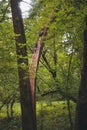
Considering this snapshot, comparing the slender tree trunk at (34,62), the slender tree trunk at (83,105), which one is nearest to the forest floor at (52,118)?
the slender tree trunk at (34,62)

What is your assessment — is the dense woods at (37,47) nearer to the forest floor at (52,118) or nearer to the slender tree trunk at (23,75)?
the slender tree trunk at (23,75)

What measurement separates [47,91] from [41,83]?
496 millimetres

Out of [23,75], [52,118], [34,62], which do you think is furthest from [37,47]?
[52,118]

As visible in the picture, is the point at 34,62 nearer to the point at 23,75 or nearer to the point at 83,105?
the point at 23,75

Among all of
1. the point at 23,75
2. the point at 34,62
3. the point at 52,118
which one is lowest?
the point at 52,118

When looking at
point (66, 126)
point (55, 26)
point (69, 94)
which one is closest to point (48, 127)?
point (66, 126)

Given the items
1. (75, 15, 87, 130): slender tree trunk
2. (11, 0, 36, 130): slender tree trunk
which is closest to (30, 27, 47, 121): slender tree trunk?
(11, 0, 36, 130): slender tree trunk

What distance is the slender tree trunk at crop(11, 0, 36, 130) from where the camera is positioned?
9.41 metres

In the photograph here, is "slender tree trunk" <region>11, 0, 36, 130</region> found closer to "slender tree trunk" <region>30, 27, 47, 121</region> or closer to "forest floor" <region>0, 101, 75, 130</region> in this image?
"slender tree trunk" <region>30, 27, 47, 121</region>

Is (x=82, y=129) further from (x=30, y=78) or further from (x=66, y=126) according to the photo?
(x=66, y=126)

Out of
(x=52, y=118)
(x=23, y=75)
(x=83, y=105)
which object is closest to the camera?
(x=83, y=105)

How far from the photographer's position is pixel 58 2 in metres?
8.41

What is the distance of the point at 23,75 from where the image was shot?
9672 mm

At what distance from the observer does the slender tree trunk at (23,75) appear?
941 centimetres
